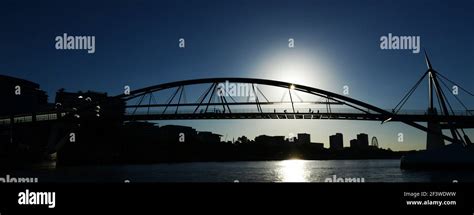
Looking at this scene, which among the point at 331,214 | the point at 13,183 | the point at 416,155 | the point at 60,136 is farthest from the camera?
the point at 60,136

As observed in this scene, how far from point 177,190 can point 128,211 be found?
95cm

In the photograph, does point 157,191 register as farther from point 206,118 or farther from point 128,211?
point 206,118

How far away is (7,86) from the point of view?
10069cm

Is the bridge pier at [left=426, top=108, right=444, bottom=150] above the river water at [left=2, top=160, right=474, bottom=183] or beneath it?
above

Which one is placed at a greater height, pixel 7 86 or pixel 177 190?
pixel 7 86

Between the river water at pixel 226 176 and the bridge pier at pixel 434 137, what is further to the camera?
the bridge pier at pixel 434 137

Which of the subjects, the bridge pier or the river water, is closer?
the river water

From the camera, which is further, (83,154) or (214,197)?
(83,154)

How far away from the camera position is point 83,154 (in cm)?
12950

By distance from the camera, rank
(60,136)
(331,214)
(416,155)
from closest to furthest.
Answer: (331,214), (416,155), (60,136)

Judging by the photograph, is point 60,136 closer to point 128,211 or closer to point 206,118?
point 206,118

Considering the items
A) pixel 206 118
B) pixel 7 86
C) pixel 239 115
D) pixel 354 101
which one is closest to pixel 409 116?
pixel 354 101

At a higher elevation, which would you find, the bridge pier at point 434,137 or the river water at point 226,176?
the bridge pier at point 434,137

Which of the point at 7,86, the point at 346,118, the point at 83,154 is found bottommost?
the point at 83,154
